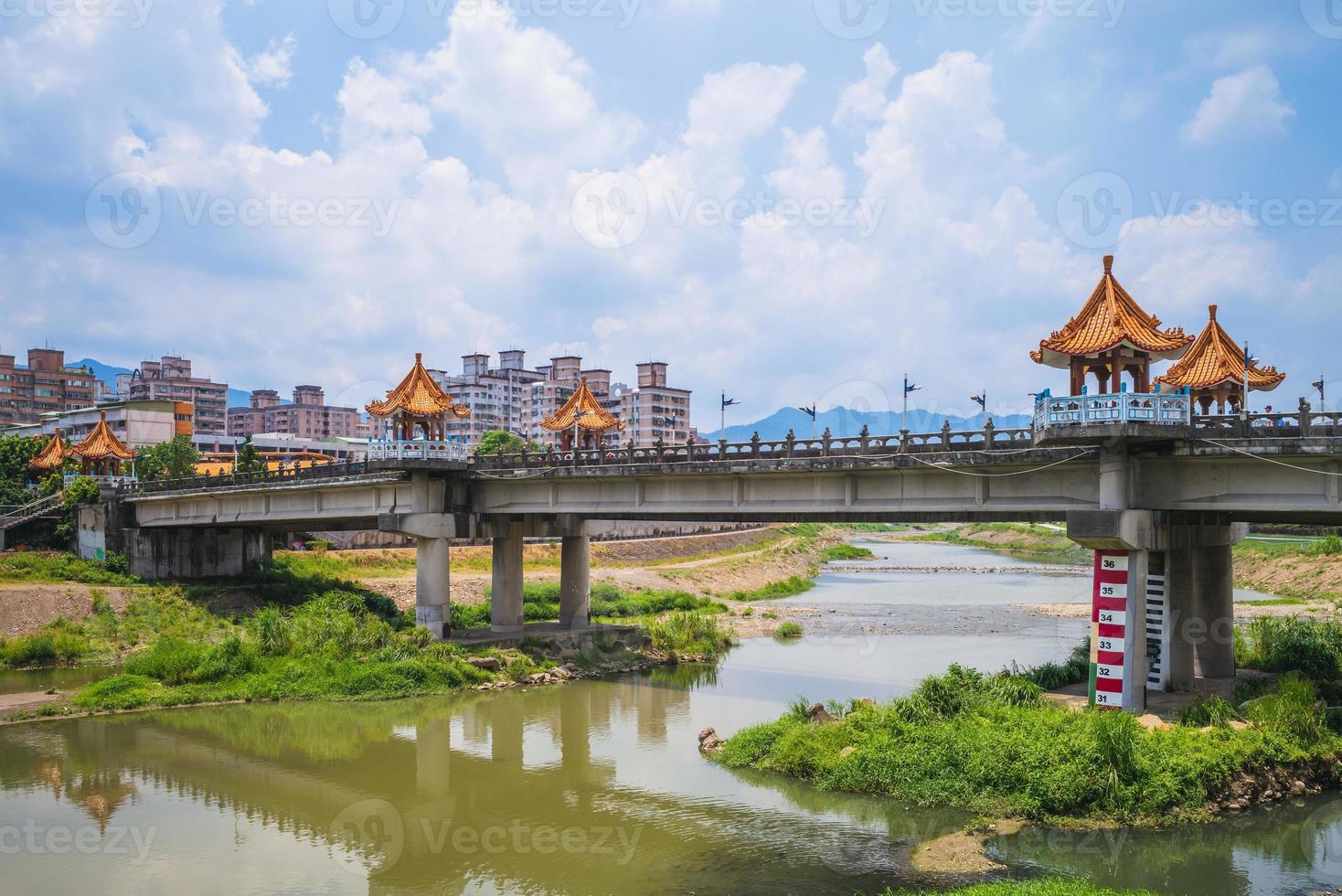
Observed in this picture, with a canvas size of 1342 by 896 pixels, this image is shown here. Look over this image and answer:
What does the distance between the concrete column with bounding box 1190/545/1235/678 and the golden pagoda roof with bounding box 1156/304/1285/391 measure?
17.5 feet

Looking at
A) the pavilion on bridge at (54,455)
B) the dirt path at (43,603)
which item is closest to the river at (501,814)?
the dirt path at (43,603)

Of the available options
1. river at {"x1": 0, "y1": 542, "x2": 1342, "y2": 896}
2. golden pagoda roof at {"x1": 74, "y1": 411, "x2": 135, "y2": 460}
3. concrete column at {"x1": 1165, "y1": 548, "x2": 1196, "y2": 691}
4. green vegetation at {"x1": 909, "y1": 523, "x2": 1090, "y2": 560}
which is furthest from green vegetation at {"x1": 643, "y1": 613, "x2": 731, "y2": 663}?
green vegetation at {"x1": 909, "y1": 523, "x2": 1090, "y2": 560}

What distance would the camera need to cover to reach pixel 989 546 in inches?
5226

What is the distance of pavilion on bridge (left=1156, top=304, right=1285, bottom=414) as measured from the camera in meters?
34.3

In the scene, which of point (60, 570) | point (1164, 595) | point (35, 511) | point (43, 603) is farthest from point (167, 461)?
point (1164, 595)

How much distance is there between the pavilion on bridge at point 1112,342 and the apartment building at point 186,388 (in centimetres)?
15658

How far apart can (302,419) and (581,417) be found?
150 metres

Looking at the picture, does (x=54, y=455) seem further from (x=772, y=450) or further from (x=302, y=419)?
(x=302, y=419)

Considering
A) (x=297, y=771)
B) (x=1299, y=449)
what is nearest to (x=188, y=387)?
(x=297, y=771)

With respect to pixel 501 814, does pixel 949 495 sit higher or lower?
higher

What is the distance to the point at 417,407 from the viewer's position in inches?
1709

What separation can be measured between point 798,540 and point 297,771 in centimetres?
8903

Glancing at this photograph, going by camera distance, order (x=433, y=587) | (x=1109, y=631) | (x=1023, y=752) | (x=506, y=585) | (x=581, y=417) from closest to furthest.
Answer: (x=1023, y=752)
(x=1109, y=631)
(x=433, y=587)
(x=506, y=585)
(x=581, y=417)
